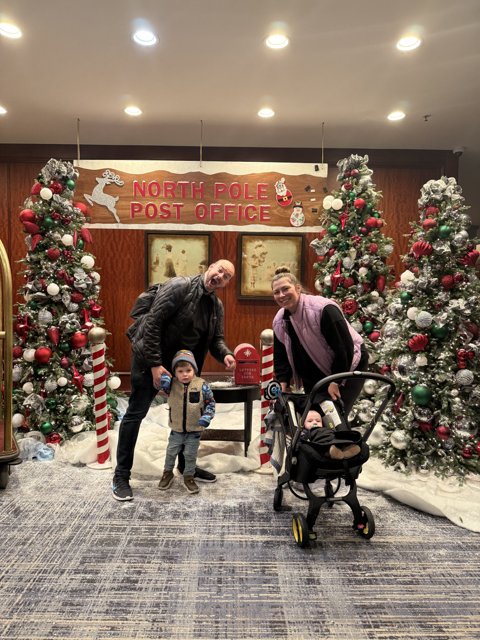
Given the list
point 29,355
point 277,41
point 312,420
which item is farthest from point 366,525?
point 277,41

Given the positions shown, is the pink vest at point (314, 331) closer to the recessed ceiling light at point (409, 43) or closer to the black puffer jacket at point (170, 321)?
the black puffer jacket at point (170, 321)

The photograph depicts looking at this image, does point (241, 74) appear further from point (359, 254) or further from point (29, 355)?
point (29, 355)

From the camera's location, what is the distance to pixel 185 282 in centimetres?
301

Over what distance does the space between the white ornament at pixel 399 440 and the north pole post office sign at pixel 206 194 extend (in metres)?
2.88

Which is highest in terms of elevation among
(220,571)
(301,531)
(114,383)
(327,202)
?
(327,202)

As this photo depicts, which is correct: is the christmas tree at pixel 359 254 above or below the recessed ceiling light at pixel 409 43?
below

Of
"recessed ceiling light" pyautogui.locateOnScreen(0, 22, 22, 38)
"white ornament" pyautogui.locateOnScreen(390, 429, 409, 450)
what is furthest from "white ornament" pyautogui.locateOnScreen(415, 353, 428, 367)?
"recessed ceiling light" pyautogui.locateOnScreen(0, 22, 22, 38)

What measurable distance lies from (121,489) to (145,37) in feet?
11.4

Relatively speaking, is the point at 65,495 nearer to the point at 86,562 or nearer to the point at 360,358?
the point at 86,562

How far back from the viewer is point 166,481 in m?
3.20

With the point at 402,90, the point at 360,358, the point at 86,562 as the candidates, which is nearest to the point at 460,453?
the point at 360,358

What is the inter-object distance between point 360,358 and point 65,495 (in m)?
2.33

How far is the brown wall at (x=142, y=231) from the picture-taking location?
573 centimetres

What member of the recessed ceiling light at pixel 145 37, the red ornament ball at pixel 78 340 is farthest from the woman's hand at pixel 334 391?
the recessed ceiling light at pixel 145 37
